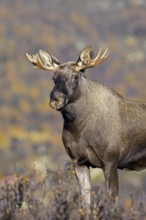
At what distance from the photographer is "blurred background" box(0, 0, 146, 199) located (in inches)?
3511

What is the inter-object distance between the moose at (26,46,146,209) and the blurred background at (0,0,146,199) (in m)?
43.8

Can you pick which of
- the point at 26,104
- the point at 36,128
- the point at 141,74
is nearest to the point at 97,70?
the point at 141,74

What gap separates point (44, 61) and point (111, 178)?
6.42 ft

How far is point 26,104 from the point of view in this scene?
332ft

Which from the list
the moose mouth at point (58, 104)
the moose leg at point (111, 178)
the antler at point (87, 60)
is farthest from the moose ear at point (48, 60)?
the moose leg at point (111, 178)

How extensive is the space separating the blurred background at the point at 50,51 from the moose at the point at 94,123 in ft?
144

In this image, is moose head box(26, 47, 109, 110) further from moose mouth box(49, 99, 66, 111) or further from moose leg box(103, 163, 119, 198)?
moose leg box(103, 163, 119, 198)

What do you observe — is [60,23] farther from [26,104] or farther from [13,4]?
[26,104]

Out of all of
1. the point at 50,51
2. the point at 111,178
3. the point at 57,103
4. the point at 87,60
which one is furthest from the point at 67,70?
the point at 50,51

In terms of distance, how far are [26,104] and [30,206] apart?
90066 millimetres

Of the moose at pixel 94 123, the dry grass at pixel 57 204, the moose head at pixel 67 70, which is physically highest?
the moose head at pixel 67 70

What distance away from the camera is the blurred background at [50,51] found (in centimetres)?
8919

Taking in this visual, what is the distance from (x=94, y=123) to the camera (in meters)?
12.9

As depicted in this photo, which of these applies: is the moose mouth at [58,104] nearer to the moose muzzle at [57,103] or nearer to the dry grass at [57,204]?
the moose muzzle at [57,103]
